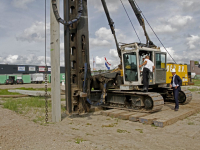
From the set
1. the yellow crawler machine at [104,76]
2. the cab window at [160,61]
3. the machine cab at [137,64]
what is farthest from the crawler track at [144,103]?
the cab window at [160,61]

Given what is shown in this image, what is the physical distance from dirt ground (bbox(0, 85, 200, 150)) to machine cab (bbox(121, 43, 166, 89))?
2457 millimetres

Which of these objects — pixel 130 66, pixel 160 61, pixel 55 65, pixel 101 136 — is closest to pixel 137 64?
pixel 130 66

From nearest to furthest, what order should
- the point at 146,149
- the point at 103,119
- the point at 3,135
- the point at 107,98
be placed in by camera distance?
1. the point at 146,149
2. the point at 3,135
3. the point at 103,119
4. the point at 107,98

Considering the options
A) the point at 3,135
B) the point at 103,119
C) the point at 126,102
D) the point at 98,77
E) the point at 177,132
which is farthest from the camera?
the point at 126,102

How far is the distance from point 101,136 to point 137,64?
4.61m

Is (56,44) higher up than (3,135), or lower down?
higher up

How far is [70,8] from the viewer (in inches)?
344

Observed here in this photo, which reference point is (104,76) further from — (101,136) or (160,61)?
(101,136)

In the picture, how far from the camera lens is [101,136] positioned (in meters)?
5.89

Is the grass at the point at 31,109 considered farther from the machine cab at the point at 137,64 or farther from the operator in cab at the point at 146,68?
the operator in cab at the point at 146,68

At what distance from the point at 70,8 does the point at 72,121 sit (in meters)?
4.64

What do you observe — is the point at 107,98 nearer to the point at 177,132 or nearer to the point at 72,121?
the point at 72,121

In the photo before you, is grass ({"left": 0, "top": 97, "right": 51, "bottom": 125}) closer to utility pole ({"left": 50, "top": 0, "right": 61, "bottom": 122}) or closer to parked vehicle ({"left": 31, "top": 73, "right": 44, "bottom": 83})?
utility pole ({"left": 50, "top": 0, "right": 61, "bottom": 122})

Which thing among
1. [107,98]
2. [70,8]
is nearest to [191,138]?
[107,98]
